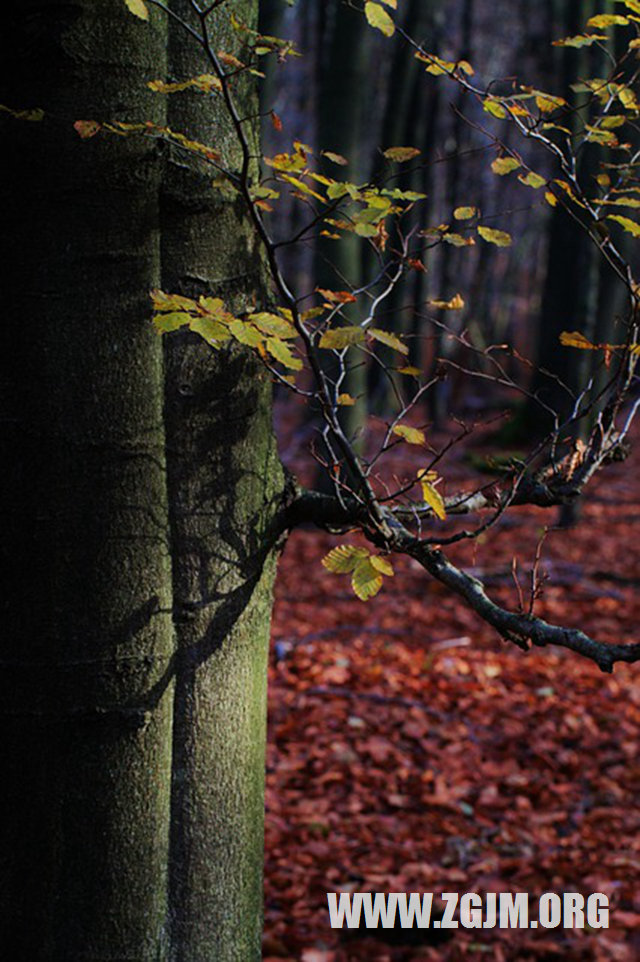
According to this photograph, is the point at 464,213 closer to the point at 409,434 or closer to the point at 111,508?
the point at 409,434

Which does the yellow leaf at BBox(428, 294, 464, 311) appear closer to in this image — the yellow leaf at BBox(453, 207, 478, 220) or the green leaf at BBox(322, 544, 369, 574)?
the yellow leaf at BBox(453, 207, 478, 220)

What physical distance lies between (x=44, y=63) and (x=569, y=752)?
159 inches

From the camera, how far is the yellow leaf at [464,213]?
189 centimetres

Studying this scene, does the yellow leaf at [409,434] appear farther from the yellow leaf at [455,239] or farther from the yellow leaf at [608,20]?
the yellow leaf at [608,20]

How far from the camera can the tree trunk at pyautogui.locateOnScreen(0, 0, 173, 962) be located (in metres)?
1.51

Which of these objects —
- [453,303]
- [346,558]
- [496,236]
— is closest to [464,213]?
[496,236]

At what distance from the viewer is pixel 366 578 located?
165 centimetres

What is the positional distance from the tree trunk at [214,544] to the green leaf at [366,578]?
0.23m

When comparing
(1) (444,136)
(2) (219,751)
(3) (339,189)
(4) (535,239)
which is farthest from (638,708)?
(4) (535,239)

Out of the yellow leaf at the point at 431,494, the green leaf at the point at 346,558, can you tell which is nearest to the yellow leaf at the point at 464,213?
the yellow leaf at the point at 431,494

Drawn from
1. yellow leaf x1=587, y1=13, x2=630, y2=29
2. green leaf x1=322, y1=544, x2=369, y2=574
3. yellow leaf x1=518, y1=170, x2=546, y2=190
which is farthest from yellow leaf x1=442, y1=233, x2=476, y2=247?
green leaf x1=322, y1=544, x2=369, y2=574

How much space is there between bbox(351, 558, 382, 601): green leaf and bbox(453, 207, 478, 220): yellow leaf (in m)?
0.75

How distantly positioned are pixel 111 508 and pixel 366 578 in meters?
0.47

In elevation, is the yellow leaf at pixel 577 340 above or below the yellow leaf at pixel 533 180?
below
